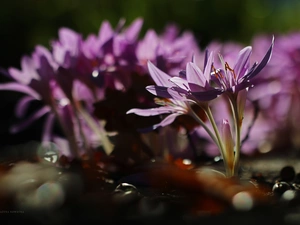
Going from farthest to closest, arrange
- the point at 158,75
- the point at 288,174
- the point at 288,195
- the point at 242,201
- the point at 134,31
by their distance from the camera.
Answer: the point at 134,31, the point at 288,174, the point at 158,75, the point at 288,195, the point at 242,201

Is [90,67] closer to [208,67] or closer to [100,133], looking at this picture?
[100,133]

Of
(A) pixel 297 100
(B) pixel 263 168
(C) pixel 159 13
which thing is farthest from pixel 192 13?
(B) pixel 263 168

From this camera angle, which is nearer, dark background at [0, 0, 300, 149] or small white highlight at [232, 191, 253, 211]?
small white highlight at [232, 191, 253, 211]

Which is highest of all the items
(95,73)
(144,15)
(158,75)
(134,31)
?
(144,15)

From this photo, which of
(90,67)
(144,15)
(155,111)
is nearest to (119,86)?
(90,67)

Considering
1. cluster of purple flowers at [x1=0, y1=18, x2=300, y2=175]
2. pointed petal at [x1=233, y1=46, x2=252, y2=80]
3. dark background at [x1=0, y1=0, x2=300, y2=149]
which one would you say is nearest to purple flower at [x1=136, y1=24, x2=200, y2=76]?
cluster of purple flowers at [x1=0, y1=18, x2=300, y2=175]

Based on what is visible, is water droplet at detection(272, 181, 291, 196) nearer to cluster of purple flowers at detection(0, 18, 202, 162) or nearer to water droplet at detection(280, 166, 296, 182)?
water droplet at detection(280, 166, 296, 182)
